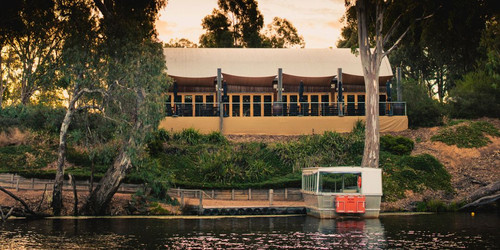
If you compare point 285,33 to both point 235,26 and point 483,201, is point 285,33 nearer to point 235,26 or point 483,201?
point 235,26

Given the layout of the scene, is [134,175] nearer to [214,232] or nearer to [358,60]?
[214,232]

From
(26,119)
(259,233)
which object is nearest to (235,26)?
(26,119)

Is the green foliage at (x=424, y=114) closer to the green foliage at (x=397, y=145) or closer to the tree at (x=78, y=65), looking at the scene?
→ the green foliage at (x=397, y=145)

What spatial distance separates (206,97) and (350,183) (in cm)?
1906

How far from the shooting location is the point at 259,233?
26.1 metres

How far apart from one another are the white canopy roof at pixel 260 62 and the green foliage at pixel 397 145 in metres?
8.63

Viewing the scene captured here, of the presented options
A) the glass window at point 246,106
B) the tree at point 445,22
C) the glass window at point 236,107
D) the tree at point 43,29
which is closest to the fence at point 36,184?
the tree at point 43,29

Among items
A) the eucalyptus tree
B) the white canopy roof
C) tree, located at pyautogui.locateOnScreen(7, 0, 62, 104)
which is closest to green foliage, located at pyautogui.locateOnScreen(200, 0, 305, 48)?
the eucalyptus tree

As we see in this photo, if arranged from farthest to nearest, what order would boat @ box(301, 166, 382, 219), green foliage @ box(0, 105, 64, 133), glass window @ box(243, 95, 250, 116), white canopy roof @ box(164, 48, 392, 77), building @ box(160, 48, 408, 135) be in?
glass window @ box(243, 95, 250, 116) < white canopy roof @ box(164, 48, 392, 77) < building @ box(160, 48, 408, 135) < green foliage @ box(0, 105, 64, 133) < boat @ box(301, 166, 382, 219)

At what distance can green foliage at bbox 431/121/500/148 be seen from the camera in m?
41.5

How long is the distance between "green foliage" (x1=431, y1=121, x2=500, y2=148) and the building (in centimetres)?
369

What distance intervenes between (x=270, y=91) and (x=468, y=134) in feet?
52.1

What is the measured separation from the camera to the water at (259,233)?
22875 mm

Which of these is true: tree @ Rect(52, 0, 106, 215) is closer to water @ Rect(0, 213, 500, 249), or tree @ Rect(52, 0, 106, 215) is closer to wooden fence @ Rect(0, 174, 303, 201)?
wooden fence @ Rect(0, 174, 303, 201)
